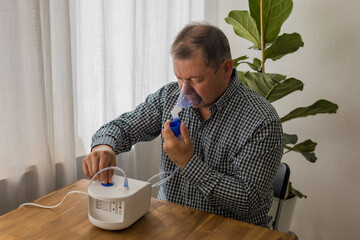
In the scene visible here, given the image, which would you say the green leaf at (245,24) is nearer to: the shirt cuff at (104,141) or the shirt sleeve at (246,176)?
the shirt sleeve at (246,176)

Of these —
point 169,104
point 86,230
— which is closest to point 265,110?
point 169,104

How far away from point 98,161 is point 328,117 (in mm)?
1514

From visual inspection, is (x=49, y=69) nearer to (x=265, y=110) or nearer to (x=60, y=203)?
(x=60, y=203)

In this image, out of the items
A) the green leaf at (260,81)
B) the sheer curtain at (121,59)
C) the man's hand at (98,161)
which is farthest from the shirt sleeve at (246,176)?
the sheer curtain at (121,59)

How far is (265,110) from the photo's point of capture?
4.46 feet

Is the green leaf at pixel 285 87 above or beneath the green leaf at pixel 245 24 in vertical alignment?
beneath

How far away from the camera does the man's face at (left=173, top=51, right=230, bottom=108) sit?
4.28 feet

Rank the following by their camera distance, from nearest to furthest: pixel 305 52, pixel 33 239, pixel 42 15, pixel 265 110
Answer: pixel 33 239 < pixel 265 110 < pixel 42 15 < pixel 305 52

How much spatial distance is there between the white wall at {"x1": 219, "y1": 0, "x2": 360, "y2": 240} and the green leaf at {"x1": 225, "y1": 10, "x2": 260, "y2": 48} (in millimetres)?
369

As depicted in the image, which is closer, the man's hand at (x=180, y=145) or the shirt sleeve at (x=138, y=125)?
the man's hand at (x=180, y=145)

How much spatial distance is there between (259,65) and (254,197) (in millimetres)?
1103

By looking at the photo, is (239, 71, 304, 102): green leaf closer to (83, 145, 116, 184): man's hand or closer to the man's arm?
the man's arm

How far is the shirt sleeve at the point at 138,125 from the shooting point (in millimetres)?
1549

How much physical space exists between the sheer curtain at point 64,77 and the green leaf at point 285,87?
2.38ft
